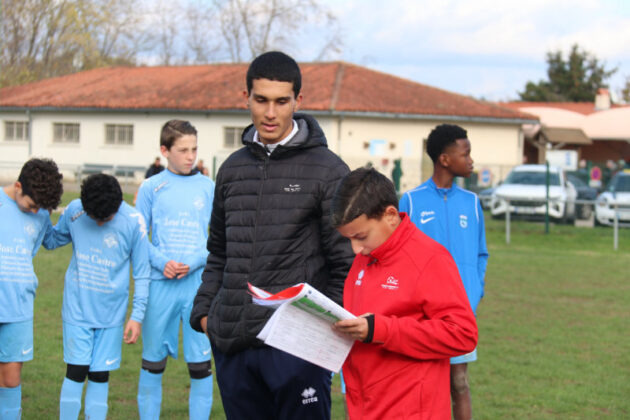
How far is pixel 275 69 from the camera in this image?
137 inches

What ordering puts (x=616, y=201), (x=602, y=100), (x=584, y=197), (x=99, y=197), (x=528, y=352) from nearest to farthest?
(x=99, y=197) → (x=528, y=352) → (x=616, y=201) → (x=584, y=197) → (x=602, y=100)

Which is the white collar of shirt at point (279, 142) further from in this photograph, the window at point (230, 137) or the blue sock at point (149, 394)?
the window at point (230, 137)

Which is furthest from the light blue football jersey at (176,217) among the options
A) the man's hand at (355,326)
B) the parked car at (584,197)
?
the parked car at (584,197)

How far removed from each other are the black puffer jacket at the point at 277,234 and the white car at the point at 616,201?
1724 centimetres

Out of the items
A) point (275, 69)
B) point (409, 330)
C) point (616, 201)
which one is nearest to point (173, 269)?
point (275, 69)

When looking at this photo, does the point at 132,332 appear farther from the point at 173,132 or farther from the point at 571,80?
the point at 571,80

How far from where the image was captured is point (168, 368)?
762cm

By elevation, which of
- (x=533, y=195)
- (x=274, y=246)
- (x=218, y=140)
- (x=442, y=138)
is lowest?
(x=533, y=195)

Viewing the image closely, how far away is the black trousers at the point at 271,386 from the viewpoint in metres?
3.38

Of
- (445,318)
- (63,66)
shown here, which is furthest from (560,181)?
(63,66)

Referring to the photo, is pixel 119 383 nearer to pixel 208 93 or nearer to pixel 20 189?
pixel 20 189

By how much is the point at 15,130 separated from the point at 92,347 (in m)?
38.8

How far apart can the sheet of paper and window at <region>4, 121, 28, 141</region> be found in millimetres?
40477

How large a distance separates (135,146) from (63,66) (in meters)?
17.7
